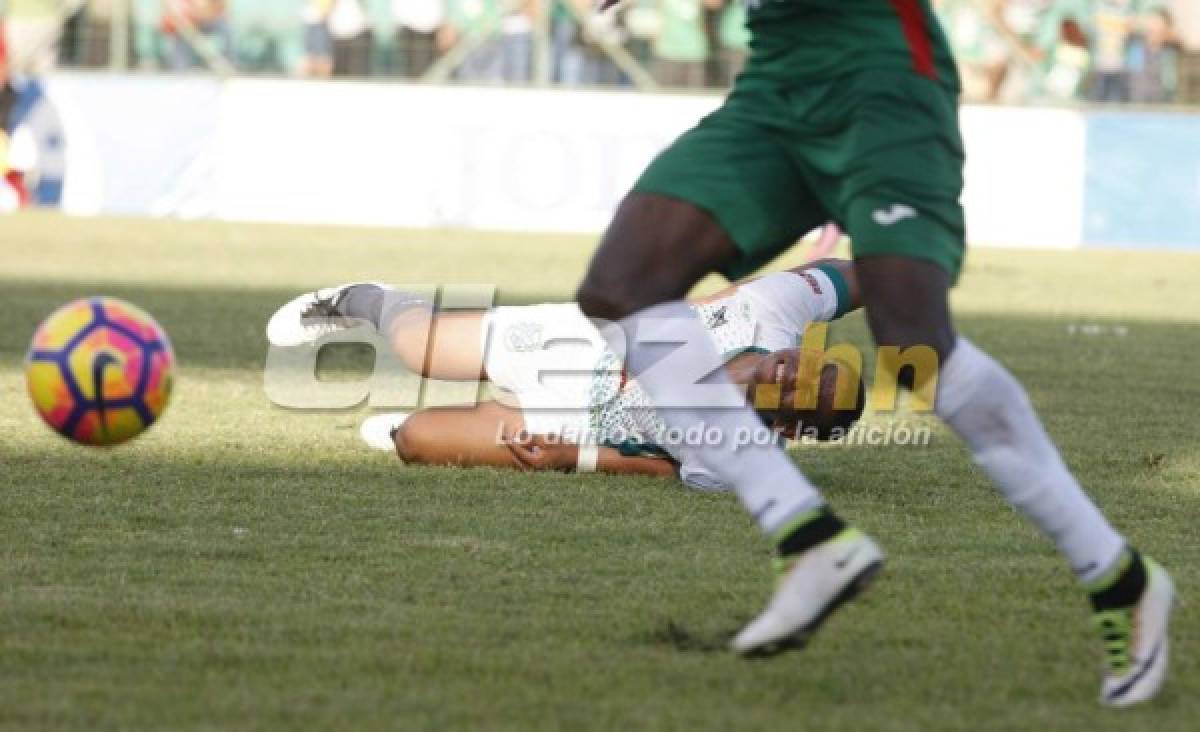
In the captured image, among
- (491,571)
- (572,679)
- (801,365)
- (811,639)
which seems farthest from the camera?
(801,365)

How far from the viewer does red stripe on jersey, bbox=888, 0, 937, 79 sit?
14.0 feet

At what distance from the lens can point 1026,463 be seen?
4.17 meters

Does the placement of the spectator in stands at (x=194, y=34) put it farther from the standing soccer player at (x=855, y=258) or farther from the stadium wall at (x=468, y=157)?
the standing soccer player at (x=855, y=258)

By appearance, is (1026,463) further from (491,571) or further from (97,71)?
(97,71)

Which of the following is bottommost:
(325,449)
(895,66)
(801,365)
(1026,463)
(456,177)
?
(456,177)

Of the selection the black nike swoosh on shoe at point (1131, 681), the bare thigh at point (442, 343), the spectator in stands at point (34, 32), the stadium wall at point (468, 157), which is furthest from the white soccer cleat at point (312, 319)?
the spectator in stands at point (34, 32)

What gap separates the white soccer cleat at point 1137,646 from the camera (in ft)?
13.2

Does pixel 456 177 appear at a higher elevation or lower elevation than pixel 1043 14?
lower

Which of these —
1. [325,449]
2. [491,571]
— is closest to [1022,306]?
[325,449]

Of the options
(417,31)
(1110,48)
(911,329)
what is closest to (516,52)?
(417,31)

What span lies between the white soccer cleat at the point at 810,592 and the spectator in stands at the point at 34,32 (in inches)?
847

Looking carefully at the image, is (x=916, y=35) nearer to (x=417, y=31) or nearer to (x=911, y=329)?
(x=911, y=329)

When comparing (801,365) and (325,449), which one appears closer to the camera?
(801,365)

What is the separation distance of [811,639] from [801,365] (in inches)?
83.1
